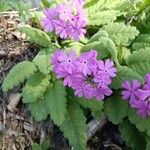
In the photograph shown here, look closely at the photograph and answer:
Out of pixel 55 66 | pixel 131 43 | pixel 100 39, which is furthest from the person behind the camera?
pixel 131 43

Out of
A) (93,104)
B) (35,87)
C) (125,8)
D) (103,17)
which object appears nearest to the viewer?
(93,104)

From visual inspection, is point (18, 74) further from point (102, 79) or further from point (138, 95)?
point (138, 95)

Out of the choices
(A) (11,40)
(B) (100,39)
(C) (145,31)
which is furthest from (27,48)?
(C) (145,31)

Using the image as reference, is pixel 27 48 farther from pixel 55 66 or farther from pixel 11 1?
pixel 55 66

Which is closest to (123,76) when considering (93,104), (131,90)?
(131,90)

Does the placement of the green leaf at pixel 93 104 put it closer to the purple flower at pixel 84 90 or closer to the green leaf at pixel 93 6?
the purple flower at pixel 84 90

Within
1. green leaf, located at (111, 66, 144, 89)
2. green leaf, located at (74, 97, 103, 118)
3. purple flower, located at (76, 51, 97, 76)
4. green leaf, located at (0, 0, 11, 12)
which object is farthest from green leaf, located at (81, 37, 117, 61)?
green leaf, located at (0, 0, 11, 12)

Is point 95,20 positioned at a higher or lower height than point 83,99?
higher

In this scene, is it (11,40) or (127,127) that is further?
(11,40)
